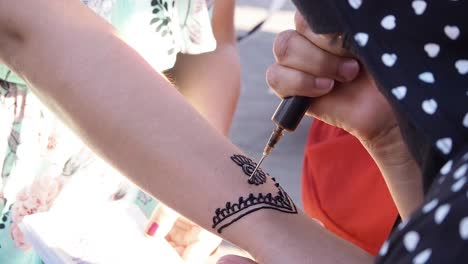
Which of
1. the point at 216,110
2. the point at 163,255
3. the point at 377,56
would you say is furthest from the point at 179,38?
the point at 377,56

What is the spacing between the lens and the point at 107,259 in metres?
0.83

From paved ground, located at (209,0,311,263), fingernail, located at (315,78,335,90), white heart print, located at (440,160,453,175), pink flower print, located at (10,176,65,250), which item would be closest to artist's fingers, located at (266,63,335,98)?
fingernail, located at (315,78,335,90)

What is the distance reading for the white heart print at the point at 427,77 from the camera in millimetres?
475

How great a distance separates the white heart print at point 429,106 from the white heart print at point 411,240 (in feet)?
0.30

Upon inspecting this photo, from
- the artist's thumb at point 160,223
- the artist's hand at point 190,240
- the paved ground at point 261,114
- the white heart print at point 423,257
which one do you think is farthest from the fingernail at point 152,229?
the paved ground at point 261,114

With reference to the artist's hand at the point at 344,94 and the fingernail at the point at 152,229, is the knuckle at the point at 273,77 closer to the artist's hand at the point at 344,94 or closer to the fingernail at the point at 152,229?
the artist's hand at the point at 344,94

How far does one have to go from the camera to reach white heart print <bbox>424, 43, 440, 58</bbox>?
49 centimetres

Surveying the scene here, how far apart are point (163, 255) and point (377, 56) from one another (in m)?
0.45

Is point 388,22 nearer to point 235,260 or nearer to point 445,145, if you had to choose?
point 445,145

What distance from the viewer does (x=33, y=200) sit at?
1.01 m

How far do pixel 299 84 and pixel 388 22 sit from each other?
225 millimetres

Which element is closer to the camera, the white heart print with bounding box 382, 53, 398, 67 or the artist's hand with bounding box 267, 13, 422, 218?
the white heart print with bounding box 382, 53, 398, 67

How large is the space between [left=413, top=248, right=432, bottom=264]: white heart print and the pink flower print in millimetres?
718

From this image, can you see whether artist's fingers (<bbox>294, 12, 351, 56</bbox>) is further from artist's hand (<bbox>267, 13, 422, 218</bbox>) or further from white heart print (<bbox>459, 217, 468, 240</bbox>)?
white heart print (<bbox>459, 217, 468, 240</bbox>)
